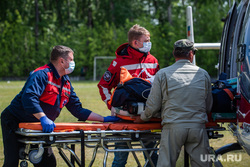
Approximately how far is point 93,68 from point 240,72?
3389 cm

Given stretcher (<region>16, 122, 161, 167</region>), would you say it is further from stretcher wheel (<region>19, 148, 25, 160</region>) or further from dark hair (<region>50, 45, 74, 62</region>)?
dark hair (<region>50, 45, 74, 62</region>)

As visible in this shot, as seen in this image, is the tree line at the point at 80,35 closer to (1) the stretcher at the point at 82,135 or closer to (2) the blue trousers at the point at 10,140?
(1) the stretcher at the point at 82,135

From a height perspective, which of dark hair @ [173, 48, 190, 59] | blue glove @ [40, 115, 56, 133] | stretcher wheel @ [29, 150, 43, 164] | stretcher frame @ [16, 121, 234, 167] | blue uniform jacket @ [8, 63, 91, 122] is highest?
dark hair @ [173, 48, 190, 59]

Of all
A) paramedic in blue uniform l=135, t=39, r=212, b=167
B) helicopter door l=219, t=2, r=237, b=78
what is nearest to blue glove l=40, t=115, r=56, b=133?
paramedic in blue uniform l=135, t=39, r=212, b=167

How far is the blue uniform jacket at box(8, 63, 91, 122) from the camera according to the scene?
3.81 m

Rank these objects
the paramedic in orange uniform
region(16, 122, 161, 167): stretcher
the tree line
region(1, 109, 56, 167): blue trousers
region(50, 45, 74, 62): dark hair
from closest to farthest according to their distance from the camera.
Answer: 1. region(16, 122, 161, 167): stretcher
2. region(1, 109, 56, 167): blue trousers
3. region(50, 45, 74, 62): dark hair
4. the paramedic in orange uniform
5. the tree line

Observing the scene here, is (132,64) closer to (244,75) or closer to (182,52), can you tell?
(182,52)

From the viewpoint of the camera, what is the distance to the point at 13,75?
35875 millimetres

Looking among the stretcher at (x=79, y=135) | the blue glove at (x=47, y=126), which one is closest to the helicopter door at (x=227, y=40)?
the stretcher at (x=79, y=135)

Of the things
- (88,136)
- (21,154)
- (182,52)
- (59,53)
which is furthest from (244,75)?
(21,154)

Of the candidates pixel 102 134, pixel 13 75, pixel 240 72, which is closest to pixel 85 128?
pixel 102 134

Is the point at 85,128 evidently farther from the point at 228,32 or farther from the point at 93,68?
the point at 93,68

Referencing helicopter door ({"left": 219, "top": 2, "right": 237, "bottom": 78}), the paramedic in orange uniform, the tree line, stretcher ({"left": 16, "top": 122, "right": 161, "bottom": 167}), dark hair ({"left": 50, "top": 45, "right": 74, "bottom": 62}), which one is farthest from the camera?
the tree line

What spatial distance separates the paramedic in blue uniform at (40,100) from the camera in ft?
12.5
